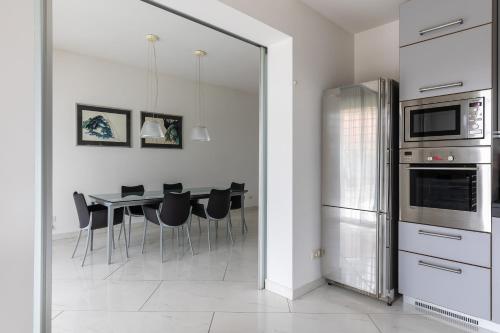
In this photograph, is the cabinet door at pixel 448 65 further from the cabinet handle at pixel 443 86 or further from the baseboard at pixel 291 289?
the baseboard at pixel 291 289

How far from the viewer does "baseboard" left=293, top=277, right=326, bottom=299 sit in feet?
8.38

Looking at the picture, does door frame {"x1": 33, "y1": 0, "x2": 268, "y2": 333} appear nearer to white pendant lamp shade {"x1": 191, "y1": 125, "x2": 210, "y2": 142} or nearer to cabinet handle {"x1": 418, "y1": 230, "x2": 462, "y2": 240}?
cabinet handle {"x1": 418, "y1": 230, "x2": 462, "y2": 240}

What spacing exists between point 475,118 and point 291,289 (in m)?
1.99

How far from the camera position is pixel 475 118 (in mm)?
2020

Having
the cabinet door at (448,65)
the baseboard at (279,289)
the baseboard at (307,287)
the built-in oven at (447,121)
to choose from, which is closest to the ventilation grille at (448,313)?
the baseboard at (307,287)

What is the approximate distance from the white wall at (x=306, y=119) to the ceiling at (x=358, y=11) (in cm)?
9

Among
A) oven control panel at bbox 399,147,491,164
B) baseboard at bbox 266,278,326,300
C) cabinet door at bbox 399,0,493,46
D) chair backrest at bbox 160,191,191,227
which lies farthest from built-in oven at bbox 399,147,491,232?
chair backrest at bbox 160,191,191,227

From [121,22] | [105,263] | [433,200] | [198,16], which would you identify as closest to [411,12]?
[433,200]

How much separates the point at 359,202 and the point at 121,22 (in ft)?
11.1

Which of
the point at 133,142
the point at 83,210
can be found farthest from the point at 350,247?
the point at 133,142

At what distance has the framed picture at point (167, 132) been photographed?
527cm

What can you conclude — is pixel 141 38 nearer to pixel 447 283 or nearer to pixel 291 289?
pixel 291 289

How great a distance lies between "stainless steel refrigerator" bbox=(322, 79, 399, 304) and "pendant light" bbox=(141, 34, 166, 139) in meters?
Result: 2.33

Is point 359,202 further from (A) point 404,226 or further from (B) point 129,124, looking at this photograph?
(B) point 129,124
